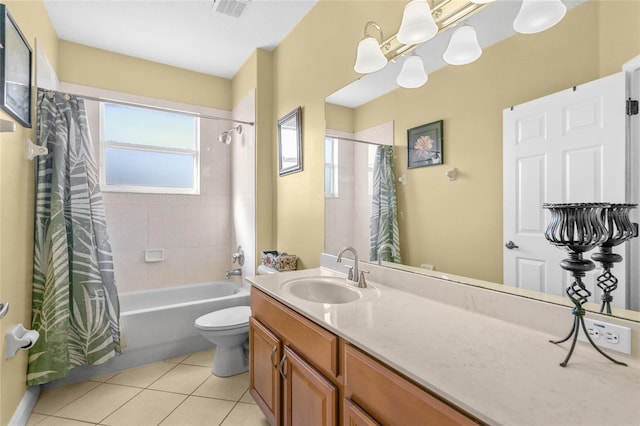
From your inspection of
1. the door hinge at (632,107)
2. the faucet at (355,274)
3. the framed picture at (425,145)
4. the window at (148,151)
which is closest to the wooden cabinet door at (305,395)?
the faucet at (355,274)

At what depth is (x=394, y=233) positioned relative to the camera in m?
1.64

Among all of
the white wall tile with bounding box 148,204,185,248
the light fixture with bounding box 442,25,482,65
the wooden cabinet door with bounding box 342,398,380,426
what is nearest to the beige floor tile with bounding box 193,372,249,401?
the wooden cabinet door with bounding box 342,398,380,426

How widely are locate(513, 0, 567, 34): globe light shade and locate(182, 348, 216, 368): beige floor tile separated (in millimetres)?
2760

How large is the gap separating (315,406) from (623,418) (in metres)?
0.89

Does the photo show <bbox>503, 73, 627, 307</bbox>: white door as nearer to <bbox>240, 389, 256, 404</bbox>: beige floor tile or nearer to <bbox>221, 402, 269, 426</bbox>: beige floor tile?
<bbox>221, 402, 269, 426</bbox>: beige floor tile

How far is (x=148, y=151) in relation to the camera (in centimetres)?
321

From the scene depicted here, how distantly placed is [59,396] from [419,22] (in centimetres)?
303

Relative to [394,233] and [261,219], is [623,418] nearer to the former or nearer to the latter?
[394,233]

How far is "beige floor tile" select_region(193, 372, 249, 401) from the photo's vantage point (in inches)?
78.4

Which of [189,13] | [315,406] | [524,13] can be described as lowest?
[315,406]

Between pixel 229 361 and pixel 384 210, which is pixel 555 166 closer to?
pixel 384 210

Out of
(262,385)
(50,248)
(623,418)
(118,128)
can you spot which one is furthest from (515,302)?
(118,128)

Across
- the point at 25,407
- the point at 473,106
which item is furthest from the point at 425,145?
the point at 25,407

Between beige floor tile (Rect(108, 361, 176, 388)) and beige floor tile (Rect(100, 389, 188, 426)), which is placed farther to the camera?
beige floor tile (Rect(108, 361, 176, 388))
